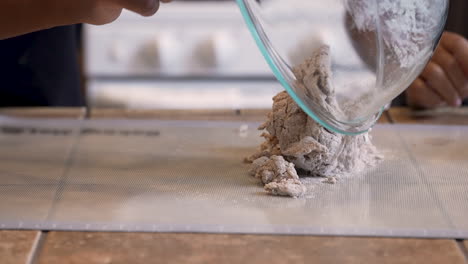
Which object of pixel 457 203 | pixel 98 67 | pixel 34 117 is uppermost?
pixel 98 67

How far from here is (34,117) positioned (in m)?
1.12

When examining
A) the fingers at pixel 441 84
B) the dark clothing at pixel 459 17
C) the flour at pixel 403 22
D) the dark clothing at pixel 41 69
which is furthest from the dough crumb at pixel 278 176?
the dark clothing at pixel 459 17

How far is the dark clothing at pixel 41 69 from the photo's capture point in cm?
130

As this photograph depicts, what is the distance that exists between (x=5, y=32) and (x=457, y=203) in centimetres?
56

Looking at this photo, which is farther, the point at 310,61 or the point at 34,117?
the point at 34,117

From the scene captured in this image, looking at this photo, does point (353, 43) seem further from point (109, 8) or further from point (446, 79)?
point (446, 79)

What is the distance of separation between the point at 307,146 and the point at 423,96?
1.20 ft

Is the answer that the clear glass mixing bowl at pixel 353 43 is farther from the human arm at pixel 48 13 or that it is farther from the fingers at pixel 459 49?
the fingers at pixel 459 49

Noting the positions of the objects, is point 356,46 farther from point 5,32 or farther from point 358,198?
point 5,32

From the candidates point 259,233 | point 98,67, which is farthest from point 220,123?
point 98,67

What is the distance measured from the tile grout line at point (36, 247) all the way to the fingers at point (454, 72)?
700 mm

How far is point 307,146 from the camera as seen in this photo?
85cm

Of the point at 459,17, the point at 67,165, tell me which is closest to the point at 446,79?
the point at 459,17

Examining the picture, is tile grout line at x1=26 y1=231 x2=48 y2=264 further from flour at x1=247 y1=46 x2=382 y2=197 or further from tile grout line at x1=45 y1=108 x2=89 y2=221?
flour at x1=247 y1=46 x2=382 y2=197
